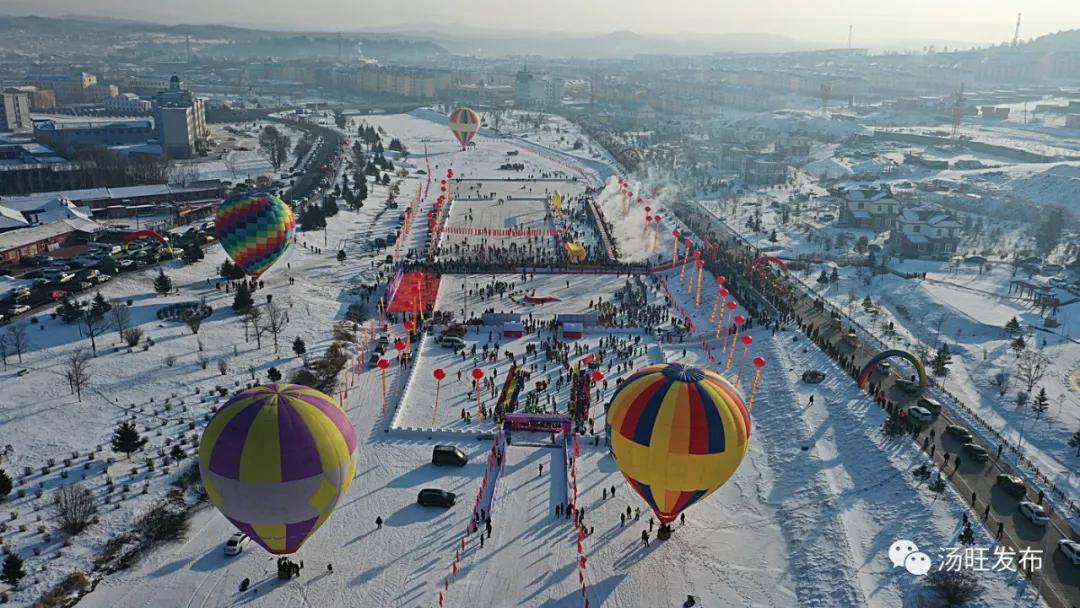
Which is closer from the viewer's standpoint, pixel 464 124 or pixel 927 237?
pixel 927 237

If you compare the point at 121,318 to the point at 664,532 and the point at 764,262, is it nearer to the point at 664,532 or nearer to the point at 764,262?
the point at 664,532

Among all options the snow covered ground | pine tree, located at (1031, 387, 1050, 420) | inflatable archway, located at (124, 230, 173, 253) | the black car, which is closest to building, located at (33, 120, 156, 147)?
inflatable archway, located at (124, 230, 173, 253)

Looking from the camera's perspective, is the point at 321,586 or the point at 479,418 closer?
the point at 321,586

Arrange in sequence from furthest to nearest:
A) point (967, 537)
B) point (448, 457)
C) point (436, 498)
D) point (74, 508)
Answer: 1. point (448, 457)
2. point (436, 498)
3. point (74, 508)
4. point (967, 537)

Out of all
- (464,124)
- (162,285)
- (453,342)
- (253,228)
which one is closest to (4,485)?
(453,342)

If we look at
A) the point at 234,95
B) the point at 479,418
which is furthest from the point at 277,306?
the point at 234,95

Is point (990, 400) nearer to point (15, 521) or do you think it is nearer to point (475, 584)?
point (475, 584)
